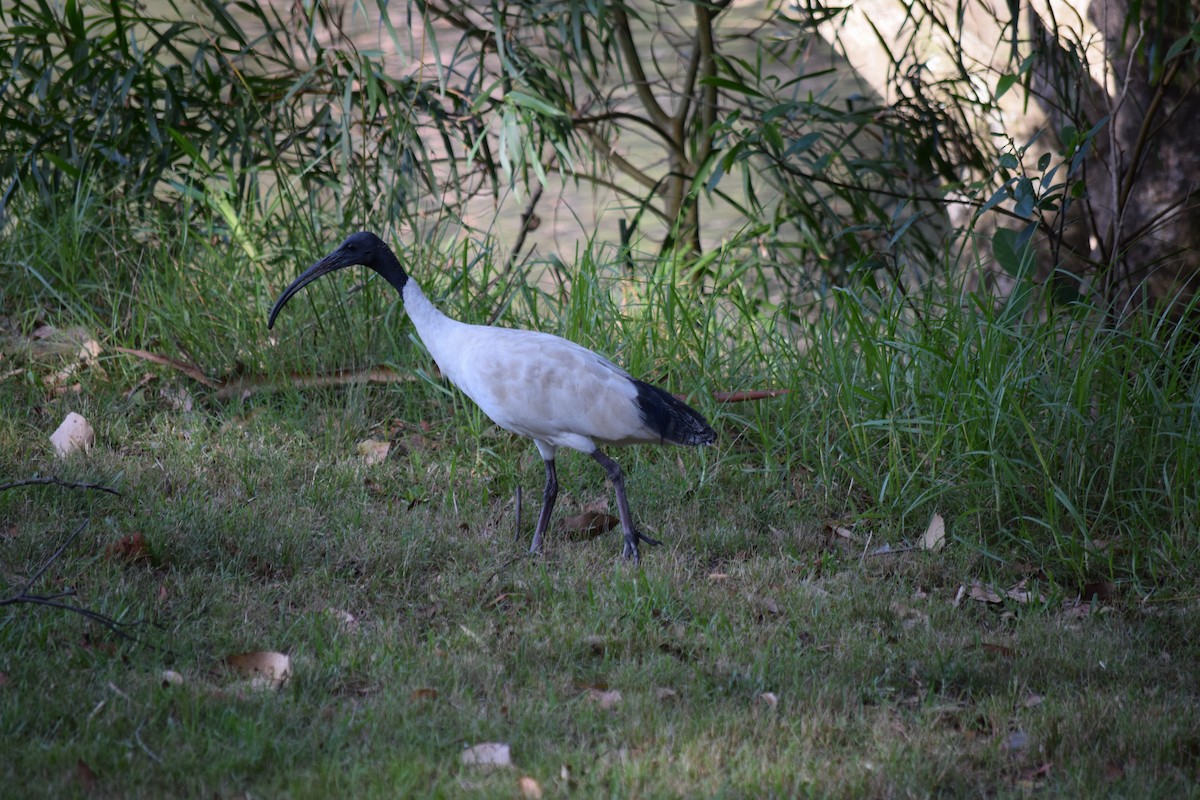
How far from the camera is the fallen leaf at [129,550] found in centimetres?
377

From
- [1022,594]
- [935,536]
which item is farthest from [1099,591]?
[935,536]

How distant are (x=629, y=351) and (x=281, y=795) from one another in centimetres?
304

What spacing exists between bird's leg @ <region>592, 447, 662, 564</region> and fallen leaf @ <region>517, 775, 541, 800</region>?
4.61ft

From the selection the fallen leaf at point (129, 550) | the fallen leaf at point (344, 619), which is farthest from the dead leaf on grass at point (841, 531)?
the fallen leaf at point (129, 550)

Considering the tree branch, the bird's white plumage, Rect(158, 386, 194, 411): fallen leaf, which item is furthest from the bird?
the tree branch

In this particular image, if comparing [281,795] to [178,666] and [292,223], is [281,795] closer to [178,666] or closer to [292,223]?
[178,666]

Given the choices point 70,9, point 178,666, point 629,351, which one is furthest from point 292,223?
point 178,666

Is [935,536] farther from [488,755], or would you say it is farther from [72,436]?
[72,436]

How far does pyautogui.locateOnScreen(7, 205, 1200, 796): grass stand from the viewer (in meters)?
2.84

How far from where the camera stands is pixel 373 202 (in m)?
6.04

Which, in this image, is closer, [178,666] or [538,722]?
[538,722]

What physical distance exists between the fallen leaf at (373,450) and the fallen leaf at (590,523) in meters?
0.89

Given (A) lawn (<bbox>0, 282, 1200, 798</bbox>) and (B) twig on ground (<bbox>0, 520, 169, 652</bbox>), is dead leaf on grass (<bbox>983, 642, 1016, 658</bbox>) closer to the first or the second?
(A) lawn (<bbox>0, 282, 1200, 798</bbox>)

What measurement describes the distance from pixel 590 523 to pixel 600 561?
0.32 metres
